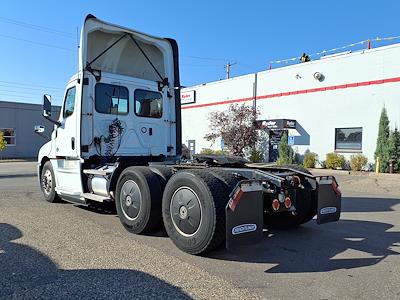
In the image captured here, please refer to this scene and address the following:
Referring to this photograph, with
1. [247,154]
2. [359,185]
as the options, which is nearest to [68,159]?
[359,185]

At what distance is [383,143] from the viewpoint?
19.2m

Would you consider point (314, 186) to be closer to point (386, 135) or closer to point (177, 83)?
point (177, 83)

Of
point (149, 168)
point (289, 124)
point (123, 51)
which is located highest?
point (123, 51)

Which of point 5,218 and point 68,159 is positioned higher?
point 68,159

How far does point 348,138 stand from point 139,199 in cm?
1782

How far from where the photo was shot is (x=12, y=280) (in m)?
4.23

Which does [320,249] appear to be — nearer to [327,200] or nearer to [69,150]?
[327,200]

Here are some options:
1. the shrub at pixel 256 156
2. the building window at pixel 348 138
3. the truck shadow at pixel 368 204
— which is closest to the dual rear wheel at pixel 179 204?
the truck shadow at pixel 368 204

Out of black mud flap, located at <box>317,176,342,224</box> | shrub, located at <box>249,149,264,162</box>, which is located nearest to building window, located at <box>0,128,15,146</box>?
shrub, located at <box>249,149,264,162</box>

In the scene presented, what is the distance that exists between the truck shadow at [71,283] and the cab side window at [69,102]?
384 centimetres

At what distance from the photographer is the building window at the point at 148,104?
28.1ft

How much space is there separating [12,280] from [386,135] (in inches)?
731

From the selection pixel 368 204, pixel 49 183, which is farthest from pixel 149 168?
pixel 368 204

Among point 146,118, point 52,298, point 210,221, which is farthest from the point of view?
point 146,118
